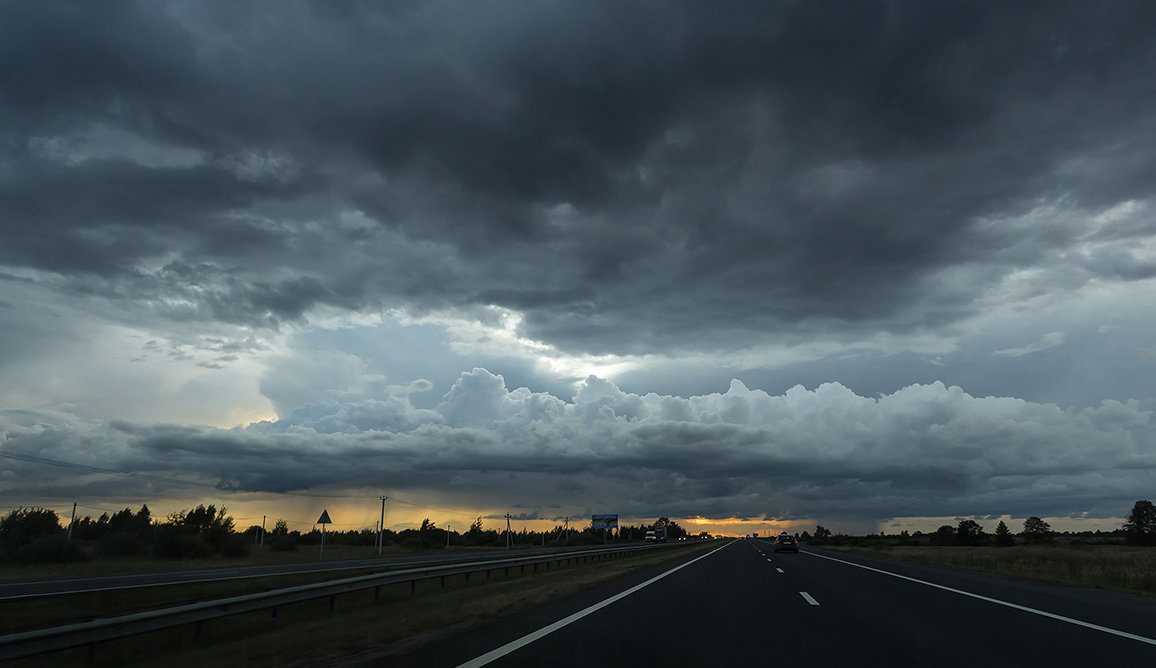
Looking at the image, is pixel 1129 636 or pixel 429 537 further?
pixel 429 537

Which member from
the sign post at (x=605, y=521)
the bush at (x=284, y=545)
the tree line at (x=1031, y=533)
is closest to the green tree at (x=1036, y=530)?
the tree line at (x=1031, y=533)

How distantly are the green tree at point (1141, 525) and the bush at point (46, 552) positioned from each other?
436 ft

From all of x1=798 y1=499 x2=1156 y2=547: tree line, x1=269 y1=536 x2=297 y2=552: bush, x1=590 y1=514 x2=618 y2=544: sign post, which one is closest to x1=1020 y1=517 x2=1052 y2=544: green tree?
x1=798 y1=499 x2=1156 y2=547: tree line

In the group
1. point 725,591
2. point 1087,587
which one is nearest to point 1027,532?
point 1087,587

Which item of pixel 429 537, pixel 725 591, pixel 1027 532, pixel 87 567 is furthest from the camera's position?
pixel 1027 532

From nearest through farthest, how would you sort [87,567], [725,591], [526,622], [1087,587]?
[526,622], [725,591], [1087,587], [87,567]

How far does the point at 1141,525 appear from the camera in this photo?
11188 cm

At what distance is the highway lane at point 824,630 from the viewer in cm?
766

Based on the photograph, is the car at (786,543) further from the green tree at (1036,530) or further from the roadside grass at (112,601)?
the green tree at (1036,530)

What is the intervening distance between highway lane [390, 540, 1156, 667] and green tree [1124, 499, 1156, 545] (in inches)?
4586

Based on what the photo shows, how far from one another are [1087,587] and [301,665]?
73.2ft

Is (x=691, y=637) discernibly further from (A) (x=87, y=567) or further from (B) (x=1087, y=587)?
(A) (x=87, y=567)

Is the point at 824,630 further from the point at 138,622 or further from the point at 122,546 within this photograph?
the point at 122,546

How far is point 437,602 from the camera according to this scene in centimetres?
1559
